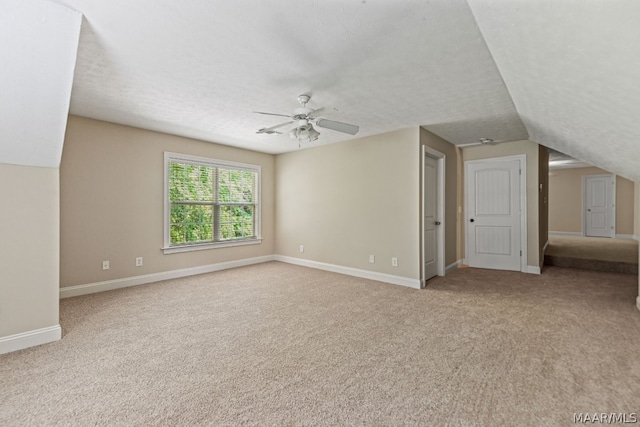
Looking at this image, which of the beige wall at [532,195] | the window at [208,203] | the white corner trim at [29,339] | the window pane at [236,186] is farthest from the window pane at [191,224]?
the beige wall at [532,195]

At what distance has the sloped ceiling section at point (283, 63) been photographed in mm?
1793

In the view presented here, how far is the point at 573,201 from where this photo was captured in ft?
29.4

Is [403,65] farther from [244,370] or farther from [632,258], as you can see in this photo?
[632,258]

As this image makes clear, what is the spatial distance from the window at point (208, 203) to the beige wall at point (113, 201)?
15cm

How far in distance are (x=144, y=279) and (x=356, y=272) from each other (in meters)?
3.34

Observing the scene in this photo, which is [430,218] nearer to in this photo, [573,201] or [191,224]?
[191,224]

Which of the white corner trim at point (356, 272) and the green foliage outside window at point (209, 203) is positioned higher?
the green foliage outside window at point (209, 203)

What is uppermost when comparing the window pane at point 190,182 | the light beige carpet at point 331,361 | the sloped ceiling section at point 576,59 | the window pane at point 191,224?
the sloped ceiling section at point 576,59

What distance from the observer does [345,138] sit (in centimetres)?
498

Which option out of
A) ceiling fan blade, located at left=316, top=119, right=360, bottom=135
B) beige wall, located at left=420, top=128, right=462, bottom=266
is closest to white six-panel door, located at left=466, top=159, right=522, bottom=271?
beige wall, located at left=420, top=128, right=462, bottom=266

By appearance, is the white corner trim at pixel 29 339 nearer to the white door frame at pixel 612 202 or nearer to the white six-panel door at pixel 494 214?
the white six-panel door at pixel 494 214

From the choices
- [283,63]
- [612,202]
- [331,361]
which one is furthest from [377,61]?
[612,202]

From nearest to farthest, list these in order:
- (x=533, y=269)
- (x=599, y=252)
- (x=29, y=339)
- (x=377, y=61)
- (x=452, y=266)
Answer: (x=377, y=61), (x=29, y=339), (x=533, y=269), (x=452, y=266), (x=599, y=252)

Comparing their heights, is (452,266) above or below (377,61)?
below
